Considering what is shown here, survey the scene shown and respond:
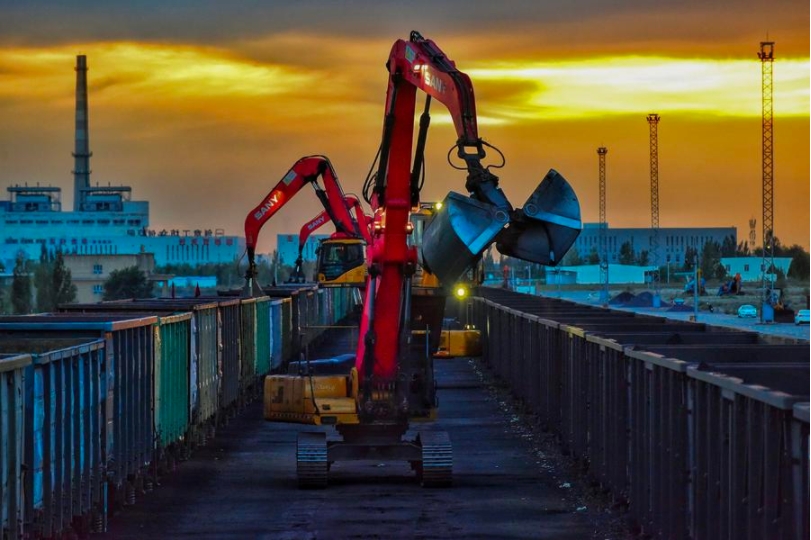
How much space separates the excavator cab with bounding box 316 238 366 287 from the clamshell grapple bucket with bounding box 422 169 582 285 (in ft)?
89.5

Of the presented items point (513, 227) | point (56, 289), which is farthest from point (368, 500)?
point (56, 289)

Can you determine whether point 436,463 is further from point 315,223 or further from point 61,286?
point 61,286

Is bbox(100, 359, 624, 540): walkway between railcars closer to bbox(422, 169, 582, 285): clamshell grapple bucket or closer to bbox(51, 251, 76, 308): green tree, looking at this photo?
bbox(422, 169, 582, 285): clamshell grapple bucket

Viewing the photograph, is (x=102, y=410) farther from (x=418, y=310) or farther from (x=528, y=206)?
(x=418, y=310)

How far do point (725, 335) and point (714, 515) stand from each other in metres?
7.53

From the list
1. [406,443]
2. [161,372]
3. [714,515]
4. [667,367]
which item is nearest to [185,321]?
[161,372]

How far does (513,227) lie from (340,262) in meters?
28.5

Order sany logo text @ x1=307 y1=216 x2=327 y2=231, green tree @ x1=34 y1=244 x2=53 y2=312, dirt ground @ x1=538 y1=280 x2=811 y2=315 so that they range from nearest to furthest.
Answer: sany logo text @ x1=307 y1=216 x2=327 y2=231
dirt ground @ x1=538 y1=280 x2=811 y2=315
green tree @ x1=34 y1=244 x2=53 y2=312

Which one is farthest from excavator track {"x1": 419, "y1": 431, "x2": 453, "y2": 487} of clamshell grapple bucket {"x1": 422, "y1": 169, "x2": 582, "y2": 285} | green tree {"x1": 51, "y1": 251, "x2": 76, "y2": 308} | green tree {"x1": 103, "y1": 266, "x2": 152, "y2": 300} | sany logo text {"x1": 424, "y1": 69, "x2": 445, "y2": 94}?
green tree {"x1": 103, "y1": 266, "x2": 152, "y2": 300}

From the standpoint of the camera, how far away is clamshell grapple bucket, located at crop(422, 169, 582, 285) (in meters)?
16.0

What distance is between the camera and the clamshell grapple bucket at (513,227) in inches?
631

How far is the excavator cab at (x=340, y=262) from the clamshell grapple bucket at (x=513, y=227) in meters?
27.3

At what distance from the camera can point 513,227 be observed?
16.5 metres

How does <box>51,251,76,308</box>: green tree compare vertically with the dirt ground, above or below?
above
